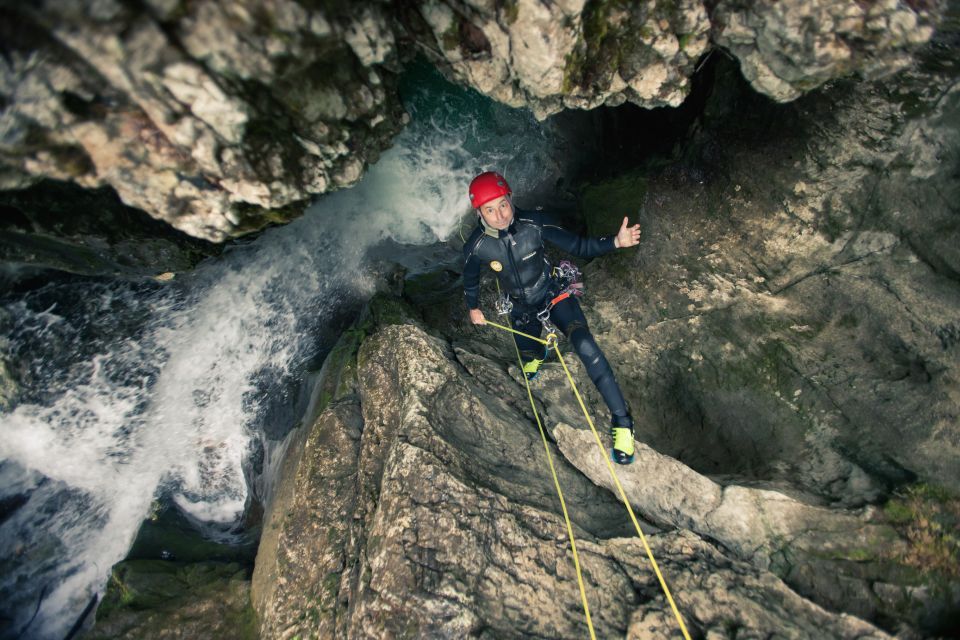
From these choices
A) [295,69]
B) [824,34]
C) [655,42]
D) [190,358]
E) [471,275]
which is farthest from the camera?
[190,358]

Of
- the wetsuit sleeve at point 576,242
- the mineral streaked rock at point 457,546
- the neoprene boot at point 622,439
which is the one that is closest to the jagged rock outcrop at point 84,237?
the mineral streaked rock at point 457,546

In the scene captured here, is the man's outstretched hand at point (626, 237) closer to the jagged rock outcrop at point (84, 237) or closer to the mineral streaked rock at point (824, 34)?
the mineral streaked rock at point (824, 34)

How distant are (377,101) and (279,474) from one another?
5020 millimetres

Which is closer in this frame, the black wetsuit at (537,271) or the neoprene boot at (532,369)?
the black wetsuit at (537,271)

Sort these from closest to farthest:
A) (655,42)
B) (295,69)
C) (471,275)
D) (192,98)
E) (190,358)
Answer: (192,98)
(295,69)
(655,42)
(471,275)
(190,358)

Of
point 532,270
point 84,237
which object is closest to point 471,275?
point 532,270

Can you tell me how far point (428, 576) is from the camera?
4316 mm

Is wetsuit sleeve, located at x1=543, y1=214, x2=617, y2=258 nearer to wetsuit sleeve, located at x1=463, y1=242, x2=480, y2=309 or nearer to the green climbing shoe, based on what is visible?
wetsuit sleeve, located at x1=463, y1=242, x2=480, y2=309

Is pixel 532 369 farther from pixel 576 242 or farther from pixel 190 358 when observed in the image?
pixel 190 358

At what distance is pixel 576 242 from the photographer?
6.00m

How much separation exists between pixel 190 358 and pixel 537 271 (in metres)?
5.44

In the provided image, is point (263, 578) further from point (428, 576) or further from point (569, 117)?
point (569, 117)

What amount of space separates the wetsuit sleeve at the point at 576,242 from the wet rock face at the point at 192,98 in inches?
102

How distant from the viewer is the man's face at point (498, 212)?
5.71 m
